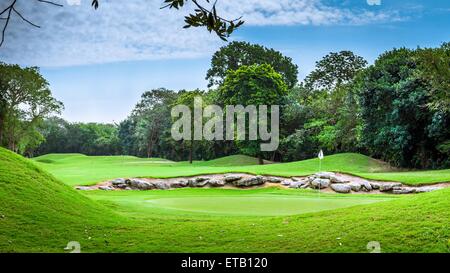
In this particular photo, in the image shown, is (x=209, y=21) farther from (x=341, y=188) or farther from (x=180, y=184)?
(x=180, y=184)

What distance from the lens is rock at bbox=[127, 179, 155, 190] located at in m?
19.4

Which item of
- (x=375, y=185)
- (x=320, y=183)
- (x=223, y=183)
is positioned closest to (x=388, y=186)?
(x=375, y=185)

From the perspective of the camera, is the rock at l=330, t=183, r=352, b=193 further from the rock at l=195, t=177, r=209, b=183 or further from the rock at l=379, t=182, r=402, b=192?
the rock at l=195, t=177, r=209, b=183

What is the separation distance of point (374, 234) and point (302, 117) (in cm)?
2752

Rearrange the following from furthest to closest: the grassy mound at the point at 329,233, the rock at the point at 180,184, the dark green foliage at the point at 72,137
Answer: the dark green foliage at the point at 72,137, the rock at the point at 180,184, the grassy mound at the point at 329,233

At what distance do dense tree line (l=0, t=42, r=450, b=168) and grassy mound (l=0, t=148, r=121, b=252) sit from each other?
417 inches

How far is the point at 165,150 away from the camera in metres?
41.8

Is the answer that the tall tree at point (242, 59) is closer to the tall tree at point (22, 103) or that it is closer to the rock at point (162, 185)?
the rock at point (162, 185)

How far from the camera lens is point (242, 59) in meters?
34.9

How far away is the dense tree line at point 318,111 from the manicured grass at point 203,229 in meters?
11.6

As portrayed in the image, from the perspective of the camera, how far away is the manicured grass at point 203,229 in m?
4.67

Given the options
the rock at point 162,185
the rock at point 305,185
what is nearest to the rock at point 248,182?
the rock at point 305,185
